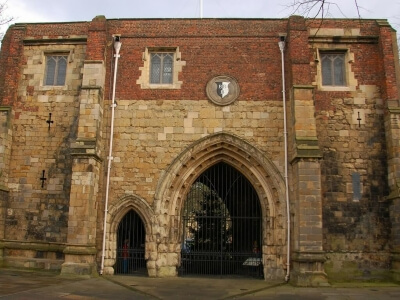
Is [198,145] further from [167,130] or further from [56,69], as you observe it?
[56,69]

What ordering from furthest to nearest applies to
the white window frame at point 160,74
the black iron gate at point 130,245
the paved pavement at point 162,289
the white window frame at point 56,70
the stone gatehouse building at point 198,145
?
the white window frame at point 56,70 → the white window frame at point 160,74 → the black iron gate at point 130,245 → the stone gatehouse building at point 198,145 → the paved pavement at point 162,289

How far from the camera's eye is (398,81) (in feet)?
47.3

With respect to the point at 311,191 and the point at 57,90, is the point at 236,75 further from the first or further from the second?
the point at 57,90

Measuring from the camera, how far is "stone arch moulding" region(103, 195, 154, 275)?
13.7 metres

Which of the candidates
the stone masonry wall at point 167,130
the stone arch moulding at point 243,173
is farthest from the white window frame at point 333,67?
the stone arch moulding at point 243,173

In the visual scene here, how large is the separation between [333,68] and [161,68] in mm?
6122

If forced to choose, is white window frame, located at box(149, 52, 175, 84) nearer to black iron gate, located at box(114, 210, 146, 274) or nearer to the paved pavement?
black iron gate, located at box(114, 210, 146, 274)

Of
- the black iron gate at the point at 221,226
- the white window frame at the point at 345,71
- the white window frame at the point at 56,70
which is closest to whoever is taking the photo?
the black iron gate at the point at 221,226

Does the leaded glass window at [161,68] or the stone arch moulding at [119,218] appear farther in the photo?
the leaded glass window at [161,68]

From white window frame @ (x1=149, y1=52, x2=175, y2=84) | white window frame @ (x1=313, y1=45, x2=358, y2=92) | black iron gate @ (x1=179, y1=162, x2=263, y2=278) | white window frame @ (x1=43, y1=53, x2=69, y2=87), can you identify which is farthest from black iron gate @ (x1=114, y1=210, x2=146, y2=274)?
white window frame @ (x1=313, y1=45, x2=358, y2=92)

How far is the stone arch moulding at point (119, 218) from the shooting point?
13.7 metres

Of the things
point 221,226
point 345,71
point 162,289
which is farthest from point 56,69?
point 345,71

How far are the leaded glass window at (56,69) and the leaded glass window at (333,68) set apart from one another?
9.36 meters

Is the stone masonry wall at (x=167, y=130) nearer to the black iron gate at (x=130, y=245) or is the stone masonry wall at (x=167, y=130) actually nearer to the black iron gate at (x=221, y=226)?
the black iron gate at (x=130, y=245)
